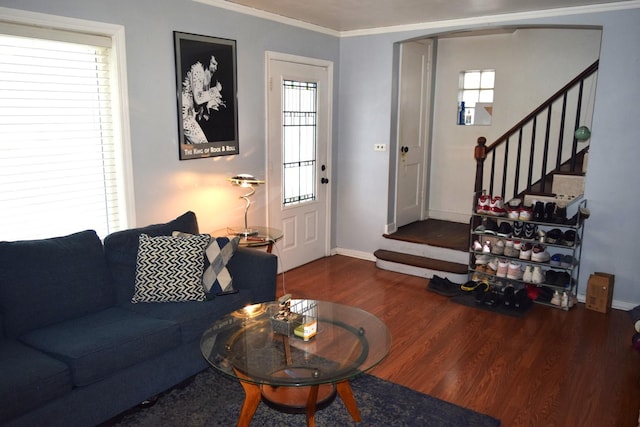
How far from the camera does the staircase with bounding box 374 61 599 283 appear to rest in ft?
14.8

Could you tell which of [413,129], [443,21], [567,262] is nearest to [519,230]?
[567,262]

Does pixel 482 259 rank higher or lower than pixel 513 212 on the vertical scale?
lower

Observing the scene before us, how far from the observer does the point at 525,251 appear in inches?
174

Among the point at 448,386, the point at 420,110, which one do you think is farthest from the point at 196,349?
the point at 420,110

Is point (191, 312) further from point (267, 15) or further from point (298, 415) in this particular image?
point (267, 15)

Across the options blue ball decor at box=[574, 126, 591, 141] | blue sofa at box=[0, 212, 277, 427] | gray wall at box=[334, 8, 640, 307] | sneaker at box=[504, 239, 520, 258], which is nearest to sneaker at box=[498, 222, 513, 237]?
sneaker at box=[504, 239, 520, 258]

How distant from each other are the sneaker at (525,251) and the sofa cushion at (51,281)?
3349 millimetres

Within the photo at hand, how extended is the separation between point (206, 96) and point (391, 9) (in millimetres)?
1744

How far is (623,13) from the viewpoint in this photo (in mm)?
3963

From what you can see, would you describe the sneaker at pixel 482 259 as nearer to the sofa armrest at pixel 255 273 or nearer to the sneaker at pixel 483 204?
the sneaker at pixel 483 204

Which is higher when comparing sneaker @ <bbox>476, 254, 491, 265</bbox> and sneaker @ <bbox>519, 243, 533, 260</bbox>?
sneaker @ <bbox>519, 243, 533, 260</bbox>

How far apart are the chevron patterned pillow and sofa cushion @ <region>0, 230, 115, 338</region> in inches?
8.3

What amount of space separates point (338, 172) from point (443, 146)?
1508mm

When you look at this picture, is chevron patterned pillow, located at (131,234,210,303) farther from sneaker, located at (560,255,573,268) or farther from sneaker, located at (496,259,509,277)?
sneaker, located at (560,255,573,268)
